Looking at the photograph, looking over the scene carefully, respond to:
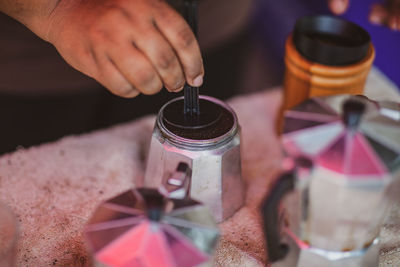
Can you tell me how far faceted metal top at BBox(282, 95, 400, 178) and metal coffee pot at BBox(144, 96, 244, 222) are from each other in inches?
6.9

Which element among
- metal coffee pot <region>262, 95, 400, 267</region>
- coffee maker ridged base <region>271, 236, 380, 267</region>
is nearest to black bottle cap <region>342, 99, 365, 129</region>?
metal coffee pot <region>262, 95, 400, 267</region>

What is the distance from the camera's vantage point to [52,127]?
164 cm

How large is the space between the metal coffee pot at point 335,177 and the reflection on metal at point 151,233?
0.29ft

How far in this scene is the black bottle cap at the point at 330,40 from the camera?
83 cm

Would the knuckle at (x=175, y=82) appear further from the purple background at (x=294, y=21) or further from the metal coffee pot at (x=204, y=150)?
the purple background at (x=294, y=21)

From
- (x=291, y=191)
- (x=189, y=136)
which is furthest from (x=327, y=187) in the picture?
(x=189, y=136)

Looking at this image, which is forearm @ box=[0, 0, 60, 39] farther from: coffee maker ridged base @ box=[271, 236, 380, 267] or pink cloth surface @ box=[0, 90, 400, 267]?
coffee maker ridged base @ box=[271, 236, 380, 267]

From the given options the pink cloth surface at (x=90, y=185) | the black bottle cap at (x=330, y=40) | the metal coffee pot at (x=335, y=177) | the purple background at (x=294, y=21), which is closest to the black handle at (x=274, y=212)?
the metal coffee pot at (x=335, y=177)

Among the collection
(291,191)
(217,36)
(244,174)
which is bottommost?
(217,36)

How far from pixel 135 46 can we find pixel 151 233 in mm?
265

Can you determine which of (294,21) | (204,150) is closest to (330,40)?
(204,150)

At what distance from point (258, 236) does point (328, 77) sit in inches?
13.6

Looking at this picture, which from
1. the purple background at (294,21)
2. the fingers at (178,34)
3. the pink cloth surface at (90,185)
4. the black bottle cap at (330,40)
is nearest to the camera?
the fingers at (178,34)

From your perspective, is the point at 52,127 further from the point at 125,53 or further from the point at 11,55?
the point at 125,53
